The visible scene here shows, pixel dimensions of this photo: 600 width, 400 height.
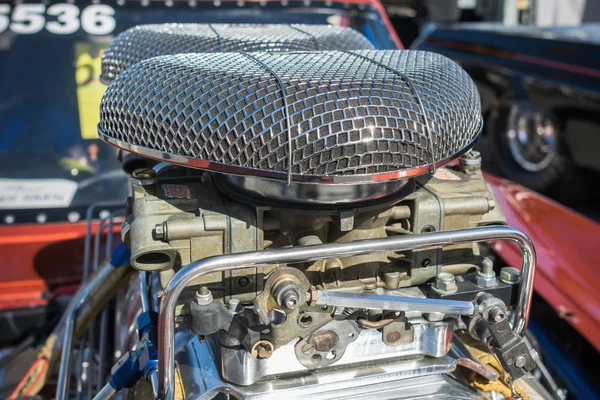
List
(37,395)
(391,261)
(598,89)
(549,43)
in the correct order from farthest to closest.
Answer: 1. (549,43)
2. (598,89)
3. (37,395)
4. (391,261)

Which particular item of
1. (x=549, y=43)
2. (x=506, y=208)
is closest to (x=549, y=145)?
(x=549, y=43)

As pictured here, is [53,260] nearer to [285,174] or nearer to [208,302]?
[208,302]

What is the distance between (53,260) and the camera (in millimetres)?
2133

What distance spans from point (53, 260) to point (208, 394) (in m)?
1.20

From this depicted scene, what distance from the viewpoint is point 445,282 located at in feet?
3.98

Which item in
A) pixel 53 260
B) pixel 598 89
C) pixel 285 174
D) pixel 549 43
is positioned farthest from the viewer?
pixel 549 43

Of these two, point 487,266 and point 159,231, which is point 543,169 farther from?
point 159,231

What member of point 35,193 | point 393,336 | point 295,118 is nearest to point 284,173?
point 295,118

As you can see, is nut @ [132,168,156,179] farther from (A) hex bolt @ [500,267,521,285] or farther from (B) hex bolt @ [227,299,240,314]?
(A) hex bolt @ [500,267,521,285]

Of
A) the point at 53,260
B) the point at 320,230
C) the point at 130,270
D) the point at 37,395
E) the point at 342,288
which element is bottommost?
the point at 37,395

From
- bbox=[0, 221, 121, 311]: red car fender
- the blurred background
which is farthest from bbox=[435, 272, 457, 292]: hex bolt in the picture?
the blurred background

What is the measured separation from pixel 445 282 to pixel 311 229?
283mm

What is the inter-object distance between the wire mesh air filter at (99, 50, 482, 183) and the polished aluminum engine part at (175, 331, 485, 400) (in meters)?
Result: 0.44

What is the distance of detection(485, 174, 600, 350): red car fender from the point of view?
5.70 ft
